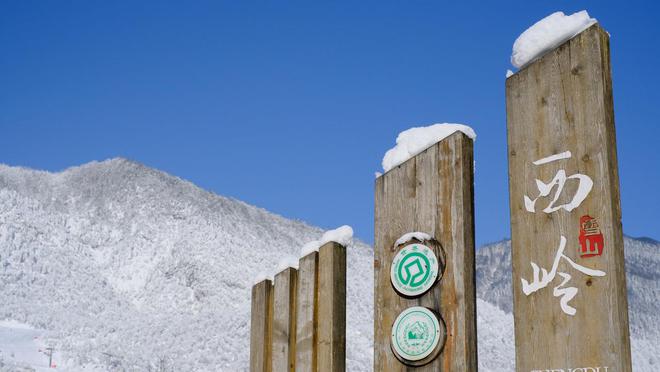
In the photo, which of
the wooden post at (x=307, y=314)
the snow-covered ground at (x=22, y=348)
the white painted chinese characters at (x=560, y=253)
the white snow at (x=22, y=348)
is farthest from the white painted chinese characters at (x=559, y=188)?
the white snow at (x=22, y=348)

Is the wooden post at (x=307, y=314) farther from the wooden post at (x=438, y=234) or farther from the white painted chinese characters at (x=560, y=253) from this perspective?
the white painted chinese characters at (x=560, y=253)

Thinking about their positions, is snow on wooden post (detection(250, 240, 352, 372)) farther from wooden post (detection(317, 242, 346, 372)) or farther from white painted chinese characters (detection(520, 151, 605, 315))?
white painted chinese characters (detection(520, 151, 605, 315))

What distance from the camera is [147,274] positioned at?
32906 millimetres

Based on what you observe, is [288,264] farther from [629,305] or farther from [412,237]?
[629,305]

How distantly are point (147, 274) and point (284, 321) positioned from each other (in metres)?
29.4

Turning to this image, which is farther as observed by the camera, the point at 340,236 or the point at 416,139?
the point at 340,236

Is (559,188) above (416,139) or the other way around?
the other way around

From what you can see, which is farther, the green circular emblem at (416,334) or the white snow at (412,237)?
the white snow at (412,237)

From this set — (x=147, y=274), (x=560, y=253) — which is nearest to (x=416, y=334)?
(x=560, y=253)

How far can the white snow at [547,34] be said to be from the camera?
2.84 m

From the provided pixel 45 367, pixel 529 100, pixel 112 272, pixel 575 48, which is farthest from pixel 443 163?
pixel 112 272

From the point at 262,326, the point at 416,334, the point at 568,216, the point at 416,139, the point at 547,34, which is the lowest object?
the point at 416,334

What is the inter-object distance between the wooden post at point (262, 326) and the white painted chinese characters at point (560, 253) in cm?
219

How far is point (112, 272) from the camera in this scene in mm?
32938
